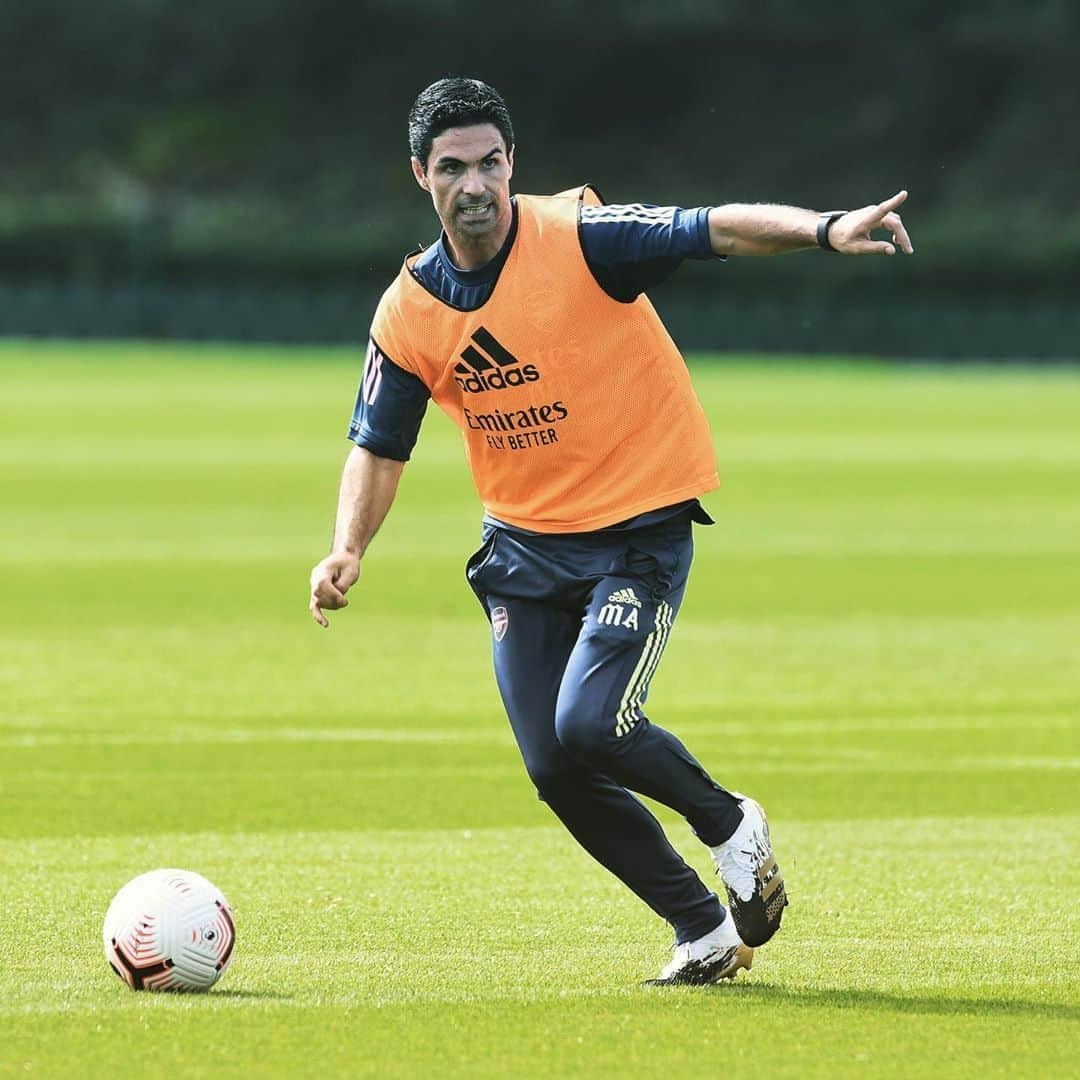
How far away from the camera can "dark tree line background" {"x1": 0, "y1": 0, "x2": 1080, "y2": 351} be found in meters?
79.7

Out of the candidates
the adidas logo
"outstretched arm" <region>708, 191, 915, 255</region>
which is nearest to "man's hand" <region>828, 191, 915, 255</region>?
"outstretched arm" <region>708, 191, 915, 255</region>

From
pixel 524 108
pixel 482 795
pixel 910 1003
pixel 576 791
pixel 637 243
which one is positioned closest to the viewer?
pixel 910 1003

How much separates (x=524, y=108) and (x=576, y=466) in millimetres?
85542

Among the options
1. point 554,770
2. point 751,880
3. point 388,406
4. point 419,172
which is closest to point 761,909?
point 751,880

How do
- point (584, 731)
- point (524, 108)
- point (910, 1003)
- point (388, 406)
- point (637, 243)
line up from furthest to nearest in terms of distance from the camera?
point (524, 108) → point (388, 406) → point (637, 243) → point (584, 731) → point (910, 1003)

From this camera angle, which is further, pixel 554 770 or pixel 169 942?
pixel 554 770

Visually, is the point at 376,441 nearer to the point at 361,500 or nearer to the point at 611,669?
the point at 361,500

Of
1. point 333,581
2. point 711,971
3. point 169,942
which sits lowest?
point 711,971

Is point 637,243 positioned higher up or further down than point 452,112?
further down

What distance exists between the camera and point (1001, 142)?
83125 mm

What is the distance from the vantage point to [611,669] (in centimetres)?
650

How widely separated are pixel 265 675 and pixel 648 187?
73.9 metres

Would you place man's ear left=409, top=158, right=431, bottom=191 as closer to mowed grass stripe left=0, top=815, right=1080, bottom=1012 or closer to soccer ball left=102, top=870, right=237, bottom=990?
soccer ball left=102, top=870, right=237, bottom=990

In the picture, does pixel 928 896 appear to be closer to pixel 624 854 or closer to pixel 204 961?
pixel 624 854
